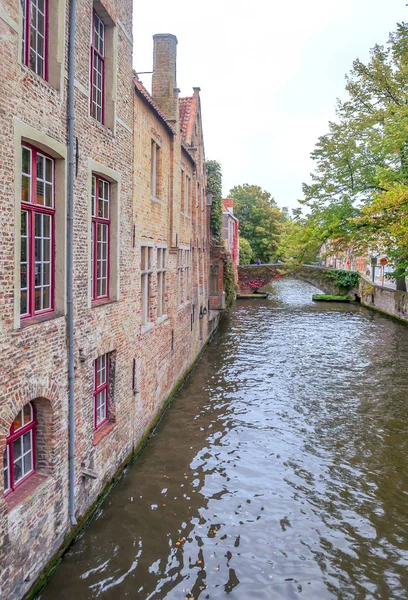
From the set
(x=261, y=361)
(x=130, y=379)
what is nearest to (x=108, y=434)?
(x=130, y=379)

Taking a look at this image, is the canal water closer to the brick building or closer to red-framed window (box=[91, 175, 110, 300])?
the brick building

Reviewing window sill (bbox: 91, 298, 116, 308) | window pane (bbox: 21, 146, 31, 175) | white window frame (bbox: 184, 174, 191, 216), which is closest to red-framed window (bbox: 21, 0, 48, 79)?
window pane (bbox: 21, 146, 31, 175)

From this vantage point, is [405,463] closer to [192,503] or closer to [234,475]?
[234,475]

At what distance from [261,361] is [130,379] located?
1039cm

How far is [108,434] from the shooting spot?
8.07m

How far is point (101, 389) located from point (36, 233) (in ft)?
10.7

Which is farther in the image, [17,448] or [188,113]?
[188,113]

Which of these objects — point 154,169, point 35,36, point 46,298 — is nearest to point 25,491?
point 46,298

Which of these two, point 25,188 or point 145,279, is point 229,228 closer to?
point 145,279

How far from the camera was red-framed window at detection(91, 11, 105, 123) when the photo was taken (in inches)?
298

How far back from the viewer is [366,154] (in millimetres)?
27094

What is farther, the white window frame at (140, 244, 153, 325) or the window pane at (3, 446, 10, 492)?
the white window frame at (140, 244, 153, 325)

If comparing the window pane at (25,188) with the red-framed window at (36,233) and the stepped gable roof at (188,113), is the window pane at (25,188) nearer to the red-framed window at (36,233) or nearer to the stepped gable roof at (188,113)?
the red-framed window at (36,233)

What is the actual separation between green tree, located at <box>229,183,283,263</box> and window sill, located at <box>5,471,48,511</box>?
5966 cm
